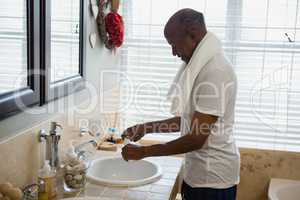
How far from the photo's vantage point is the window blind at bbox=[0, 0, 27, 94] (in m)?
1.30

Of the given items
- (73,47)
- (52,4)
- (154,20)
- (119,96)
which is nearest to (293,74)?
(154,20)

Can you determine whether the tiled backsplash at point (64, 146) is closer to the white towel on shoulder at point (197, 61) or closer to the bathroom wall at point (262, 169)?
the bathroom wall at point (262, 169)

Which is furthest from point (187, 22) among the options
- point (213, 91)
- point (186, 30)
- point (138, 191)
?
point (138, 191)

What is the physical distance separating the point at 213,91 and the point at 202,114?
11 centimetres

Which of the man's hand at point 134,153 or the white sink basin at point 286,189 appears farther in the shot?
Result: the white sink basin at point 286,189

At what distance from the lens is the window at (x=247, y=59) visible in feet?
8.80

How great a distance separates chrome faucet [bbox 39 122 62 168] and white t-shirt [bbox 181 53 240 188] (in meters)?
0.58

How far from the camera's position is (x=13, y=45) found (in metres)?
1.36

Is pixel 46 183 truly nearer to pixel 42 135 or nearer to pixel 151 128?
pixel 42 135

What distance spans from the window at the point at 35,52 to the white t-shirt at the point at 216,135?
0.62 m

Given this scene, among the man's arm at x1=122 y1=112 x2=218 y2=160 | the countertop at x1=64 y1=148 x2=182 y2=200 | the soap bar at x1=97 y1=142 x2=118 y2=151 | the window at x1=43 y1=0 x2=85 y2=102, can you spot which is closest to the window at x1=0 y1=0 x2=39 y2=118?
the window at x1=43 y1=0 x2=85 y2=102

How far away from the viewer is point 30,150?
4.96 ft

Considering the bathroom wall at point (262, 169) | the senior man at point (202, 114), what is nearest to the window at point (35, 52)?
the senior man at point (202, 114)

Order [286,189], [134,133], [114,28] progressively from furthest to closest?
[286,189], [114,28], [134,133]
